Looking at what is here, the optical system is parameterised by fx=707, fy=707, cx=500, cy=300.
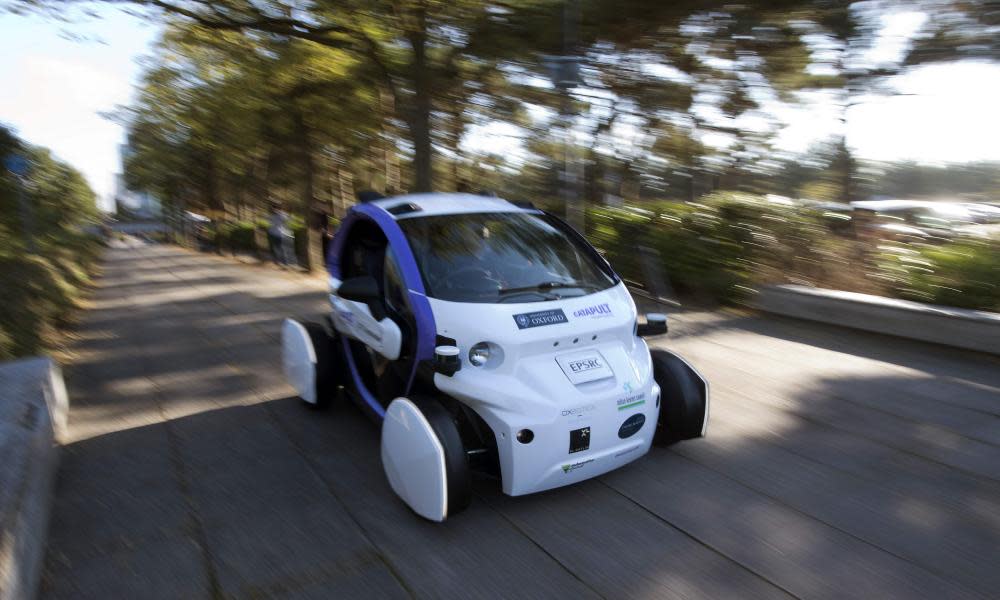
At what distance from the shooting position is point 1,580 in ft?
8.48

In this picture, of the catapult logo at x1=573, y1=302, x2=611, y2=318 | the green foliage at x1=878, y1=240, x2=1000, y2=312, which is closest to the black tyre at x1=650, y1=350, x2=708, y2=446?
the catapult logo at x1=573, y1=302, x2=611, y2=318

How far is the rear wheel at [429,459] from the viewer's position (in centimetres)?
349

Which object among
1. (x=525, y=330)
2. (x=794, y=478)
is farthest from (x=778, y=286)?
(x=525, y=330)

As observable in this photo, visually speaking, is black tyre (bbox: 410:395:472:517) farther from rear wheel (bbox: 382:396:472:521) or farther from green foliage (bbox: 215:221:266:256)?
green foliage (bbox: 215:221:266:256)

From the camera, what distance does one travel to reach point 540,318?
12.8ft

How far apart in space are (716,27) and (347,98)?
27.9 ft

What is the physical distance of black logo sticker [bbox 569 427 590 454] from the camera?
3.67 m

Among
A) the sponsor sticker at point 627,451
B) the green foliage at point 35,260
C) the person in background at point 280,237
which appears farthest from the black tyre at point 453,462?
the person in background at point 280,237

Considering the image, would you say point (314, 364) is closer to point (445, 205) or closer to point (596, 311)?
point (445, 205)

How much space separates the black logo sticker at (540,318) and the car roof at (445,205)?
1.11 meters

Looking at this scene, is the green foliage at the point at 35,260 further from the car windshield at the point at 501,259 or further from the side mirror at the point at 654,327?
the side mirror at the point at 654,327

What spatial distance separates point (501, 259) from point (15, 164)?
9.62 m

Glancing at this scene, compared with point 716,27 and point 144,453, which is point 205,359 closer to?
point 144,453

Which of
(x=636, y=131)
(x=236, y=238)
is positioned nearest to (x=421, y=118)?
(x=636, y=131)
